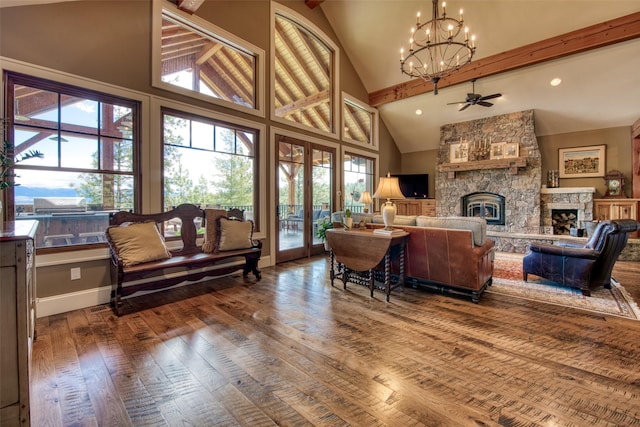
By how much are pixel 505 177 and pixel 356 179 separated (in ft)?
11.4

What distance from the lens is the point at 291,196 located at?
510 cm

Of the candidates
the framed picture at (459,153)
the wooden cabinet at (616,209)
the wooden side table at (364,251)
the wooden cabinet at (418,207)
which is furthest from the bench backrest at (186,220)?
the wooden cabinet at (616,209)

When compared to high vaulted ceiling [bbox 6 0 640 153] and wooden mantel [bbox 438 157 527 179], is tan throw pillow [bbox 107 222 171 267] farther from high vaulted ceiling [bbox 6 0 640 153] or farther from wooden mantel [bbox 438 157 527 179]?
wooden mantel [bbox 438 157 527 179]

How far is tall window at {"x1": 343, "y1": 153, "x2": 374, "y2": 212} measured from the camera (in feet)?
21.2

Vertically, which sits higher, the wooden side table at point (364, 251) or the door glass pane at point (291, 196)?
the door glass pane at point (291, 196)

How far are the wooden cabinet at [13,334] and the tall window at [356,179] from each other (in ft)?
17.7

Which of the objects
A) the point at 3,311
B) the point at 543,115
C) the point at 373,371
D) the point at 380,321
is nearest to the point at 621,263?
the point at 543,115

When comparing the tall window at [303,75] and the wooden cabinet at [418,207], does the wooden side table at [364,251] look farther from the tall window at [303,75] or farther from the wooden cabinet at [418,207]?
the wooden cabinet at [418,207]

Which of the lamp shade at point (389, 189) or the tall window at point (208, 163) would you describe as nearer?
the lamp shade at point (389, 189)

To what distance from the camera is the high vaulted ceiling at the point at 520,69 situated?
452 centimetres

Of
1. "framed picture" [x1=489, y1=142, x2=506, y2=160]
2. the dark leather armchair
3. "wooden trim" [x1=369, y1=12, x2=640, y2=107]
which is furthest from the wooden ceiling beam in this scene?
"framed picture" [x1=489, y1=142, x2=506, y2=160]

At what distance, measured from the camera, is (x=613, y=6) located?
13.5 feet

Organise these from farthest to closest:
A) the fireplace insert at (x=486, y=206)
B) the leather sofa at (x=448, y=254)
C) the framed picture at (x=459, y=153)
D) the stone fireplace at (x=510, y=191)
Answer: the framed picture at (x=459, y=153) < the fireplace insert at (x=486, y=206) < the stone fireplace at (x=510, y=191) < the leather sofa at (x=448, y=254)

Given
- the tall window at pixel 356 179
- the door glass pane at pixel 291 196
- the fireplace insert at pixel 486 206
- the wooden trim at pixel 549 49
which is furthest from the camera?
the fireplace insert at pixel 486 206
